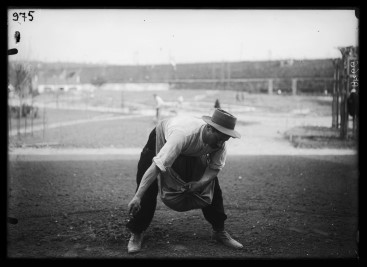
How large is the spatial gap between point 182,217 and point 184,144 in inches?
39.5

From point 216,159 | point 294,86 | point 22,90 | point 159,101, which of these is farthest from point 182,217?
point 294,86

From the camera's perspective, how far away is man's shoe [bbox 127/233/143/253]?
3.47 m

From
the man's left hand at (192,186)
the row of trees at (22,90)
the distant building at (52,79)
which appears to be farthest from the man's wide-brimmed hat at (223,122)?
the distant building at (52,79)

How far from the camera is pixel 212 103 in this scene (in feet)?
19.2

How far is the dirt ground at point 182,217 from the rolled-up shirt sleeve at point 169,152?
782 millimetres

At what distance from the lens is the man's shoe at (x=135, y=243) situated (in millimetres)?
3473

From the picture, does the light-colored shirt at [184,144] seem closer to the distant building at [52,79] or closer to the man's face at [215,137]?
the man's face at [215,137]

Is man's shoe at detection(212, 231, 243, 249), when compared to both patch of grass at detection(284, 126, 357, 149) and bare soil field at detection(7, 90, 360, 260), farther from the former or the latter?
patch of grass at detection(284, 126, 357, 149)

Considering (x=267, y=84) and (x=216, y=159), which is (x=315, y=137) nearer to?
(x=267, y=84)

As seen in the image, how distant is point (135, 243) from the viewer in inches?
139

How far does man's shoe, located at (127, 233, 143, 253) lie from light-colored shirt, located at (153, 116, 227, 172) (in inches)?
28.0
